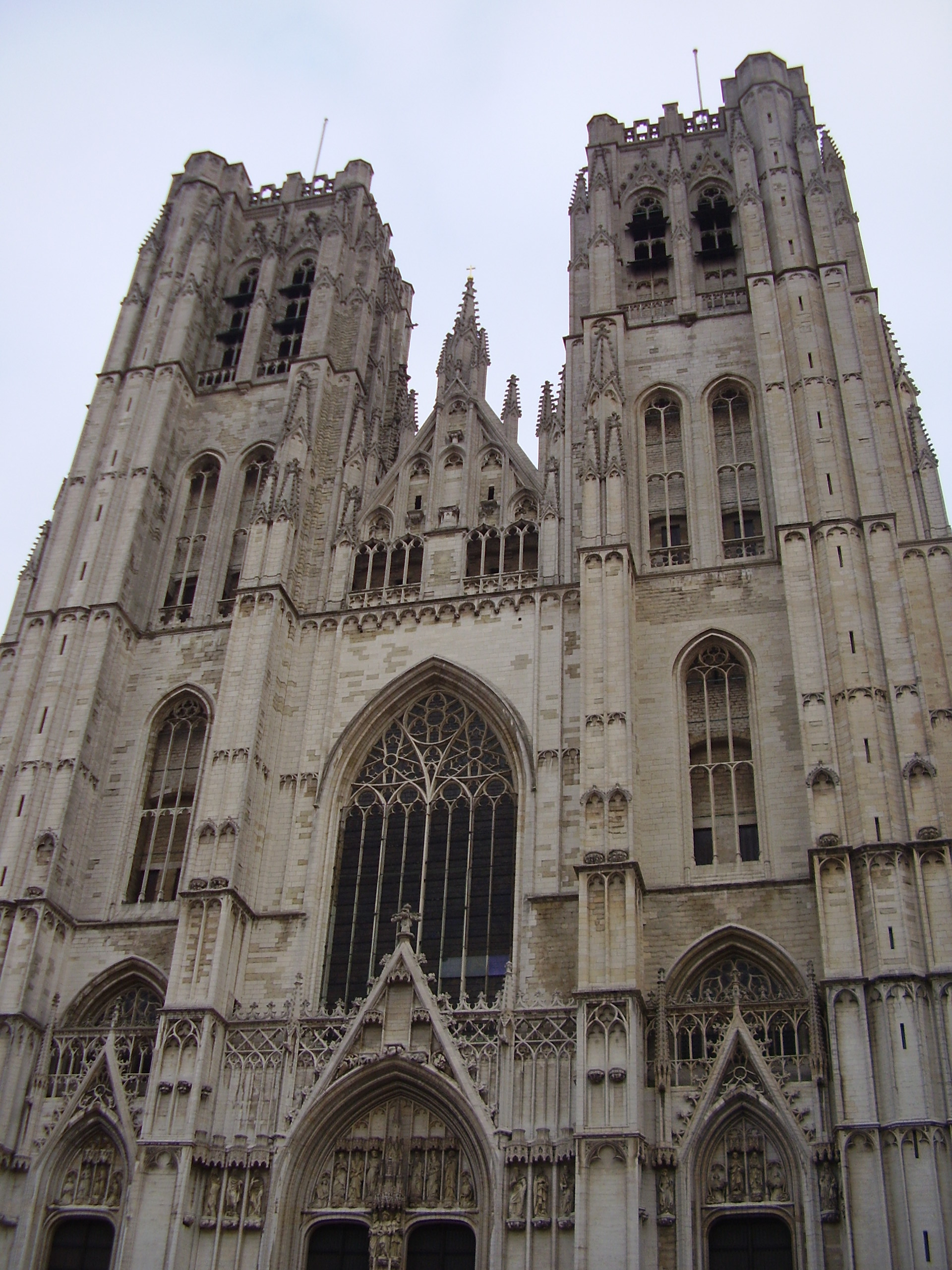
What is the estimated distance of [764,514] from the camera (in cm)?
2617

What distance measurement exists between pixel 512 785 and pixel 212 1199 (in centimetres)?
834

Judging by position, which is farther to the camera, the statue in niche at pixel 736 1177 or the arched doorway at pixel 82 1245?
the arched doorway at pixel 82 1245

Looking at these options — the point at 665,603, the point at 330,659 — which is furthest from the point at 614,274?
the point at 330,659

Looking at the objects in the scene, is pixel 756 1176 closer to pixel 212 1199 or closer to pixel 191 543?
pixel 212 1199

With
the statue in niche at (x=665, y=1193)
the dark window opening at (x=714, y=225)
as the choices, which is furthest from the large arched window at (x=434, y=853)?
the dark window opening at (x=714, y=225)

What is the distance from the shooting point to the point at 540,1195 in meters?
A: 18.7

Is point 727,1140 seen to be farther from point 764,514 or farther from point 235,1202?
point 764,514

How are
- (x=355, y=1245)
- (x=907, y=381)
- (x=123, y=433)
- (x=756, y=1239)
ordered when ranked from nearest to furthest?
(x=756, y=1239) < (x=355, y=1245) < (x=907, y=381) < (x=123, y=433)

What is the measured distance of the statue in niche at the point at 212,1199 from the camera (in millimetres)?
19516

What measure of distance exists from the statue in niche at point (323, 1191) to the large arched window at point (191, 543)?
1245 centimetres

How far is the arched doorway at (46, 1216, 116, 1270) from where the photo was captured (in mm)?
20328

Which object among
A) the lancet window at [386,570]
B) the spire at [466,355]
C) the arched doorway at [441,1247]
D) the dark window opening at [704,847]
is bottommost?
the arched doorway at [441,1247]

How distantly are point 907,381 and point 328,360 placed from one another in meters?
13.1

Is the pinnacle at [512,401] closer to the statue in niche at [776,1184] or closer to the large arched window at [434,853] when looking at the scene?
the large arched window at [434,853]
